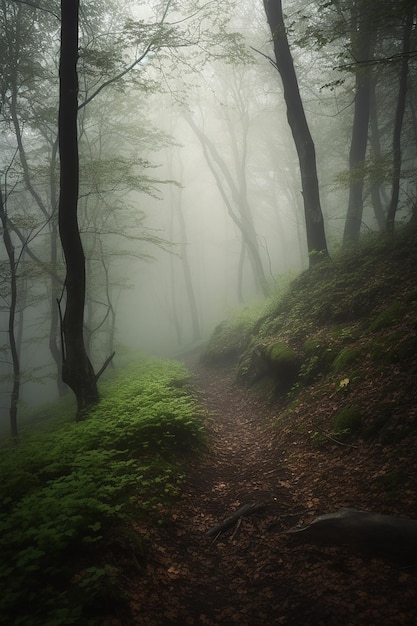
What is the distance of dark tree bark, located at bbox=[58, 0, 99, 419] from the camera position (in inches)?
312

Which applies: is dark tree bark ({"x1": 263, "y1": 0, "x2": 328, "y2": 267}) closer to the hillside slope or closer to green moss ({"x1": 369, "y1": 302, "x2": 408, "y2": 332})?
the hillside slope

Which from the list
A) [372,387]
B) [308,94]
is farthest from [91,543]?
[308,94]

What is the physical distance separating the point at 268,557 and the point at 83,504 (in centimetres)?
217

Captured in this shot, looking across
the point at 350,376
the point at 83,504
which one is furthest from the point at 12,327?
the point at 350,376

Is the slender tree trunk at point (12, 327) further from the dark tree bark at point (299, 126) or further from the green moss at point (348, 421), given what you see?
the green moss at point (348, 421)

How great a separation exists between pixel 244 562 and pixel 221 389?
816 cm

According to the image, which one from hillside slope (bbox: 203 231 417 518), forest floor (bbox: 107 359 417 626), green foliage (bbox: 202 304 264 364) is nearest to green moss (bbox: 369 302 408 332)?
hillside slope (bbox: 203 231 417 518)

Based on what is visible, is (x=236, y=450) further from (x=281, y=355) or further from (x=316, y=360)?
(x=281, y=355)

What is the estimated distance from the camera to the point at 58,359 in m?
15.7

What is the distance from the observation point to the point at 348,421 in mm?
5426

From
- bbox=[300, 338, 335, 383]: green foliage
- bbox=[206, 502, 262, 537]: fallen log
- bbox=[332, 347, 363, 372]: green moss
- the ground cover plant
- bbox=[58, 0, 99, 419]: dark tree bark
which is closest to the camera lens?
the ground cover plant

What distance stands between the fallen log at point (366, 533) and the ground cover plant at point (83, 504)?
76.6 inches

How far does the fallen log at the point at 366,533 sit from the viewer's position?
3230 mm

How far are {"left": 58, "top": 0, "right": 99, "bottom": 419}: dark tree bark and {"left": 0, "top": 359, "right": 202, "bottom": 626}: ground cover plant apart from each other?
1.79 metres
